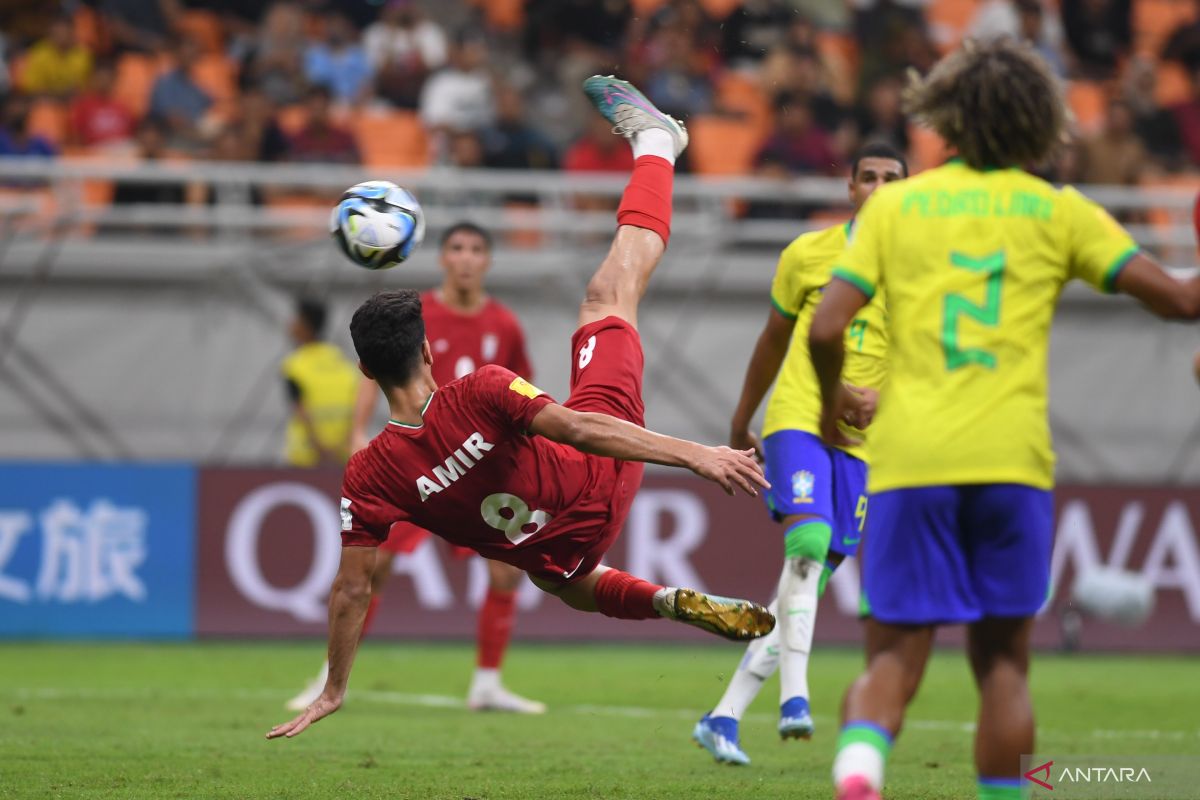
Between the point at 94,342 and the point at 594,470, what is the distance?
9776 millimetres

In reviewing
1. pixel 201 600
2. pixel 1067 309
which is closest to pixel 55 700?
pixel 201 600

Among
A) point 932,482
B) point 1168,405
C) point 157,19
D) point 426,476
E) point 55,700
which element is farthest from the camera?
point 157,19

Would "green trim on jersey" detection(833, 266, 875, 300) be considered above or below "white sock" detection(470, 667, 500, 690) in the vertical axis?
above

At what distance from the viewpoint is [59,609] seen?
45.8ft

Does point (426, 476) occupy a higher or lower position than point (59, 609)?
higher

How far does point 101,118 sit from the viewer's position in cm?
1642

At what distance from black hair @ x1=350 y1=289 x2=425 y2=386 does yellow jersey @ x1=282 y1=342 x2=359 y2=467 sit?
7.72m

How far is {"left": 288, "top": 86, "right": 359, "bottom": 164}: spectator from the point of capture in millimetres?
16094

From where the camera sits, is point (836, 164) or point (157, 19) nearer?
point (836, 164)

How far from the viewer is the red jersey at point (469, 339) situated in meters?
10.2

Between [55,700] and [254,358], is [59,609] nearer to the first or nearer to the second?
[254,358]

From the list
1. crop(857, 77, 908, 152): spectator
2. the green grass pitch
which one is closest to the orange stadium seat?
crop(857, 77, 908, 152): spectator

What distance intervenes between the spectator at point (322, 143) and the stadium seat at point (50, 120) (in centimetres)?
234

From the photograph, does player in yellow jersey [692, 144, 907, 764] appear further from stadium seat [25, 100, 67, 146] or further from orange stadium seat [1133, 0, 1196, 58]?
orange stadium seat [1133, 0, 1196, 58]
